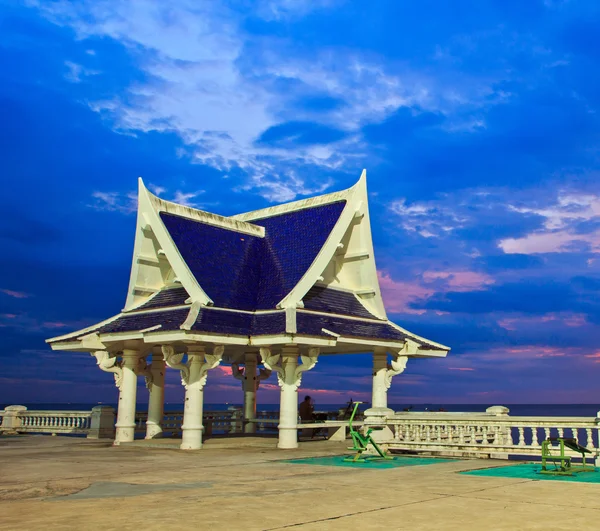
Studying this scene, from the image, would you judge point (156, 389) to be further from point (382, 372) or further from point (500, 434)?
point (500, 434)

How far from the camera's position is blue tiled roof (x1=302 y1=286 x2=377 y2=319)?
2635 cm

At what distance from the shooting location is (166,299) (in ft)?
87.3

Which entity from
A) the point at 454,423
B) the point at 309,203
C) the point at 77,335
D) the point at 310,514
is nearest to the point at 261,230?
the point at 309,203

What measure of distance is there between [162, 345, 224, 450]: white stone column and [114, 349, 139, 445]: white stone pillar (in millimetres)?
3762

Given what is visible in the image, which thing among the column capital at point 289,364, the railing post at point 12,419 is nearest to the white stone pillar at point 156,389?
the column capital at point 289,364

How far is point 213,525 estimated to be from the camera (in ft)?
29.7

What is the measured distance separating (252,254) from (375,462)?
39.2 feet

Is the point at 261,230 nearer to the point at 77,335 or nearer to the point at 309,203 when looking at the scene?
the point at 309,203

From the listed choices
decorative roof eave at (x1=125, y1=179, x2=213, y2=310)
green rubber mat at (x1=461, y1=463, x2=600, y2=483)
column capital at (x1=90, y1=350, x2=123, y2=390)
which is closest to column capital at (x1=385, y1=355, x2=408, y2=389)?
decorative roof eave at (x1=125, y1=179, x2=213, y2=310)

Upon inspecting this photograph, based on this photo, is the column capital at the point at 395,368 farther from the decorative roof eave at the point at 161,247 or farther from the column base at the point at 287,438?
the decorative roof eave at the point at 161,247

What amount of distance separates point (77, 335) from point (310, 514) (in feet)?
61.9

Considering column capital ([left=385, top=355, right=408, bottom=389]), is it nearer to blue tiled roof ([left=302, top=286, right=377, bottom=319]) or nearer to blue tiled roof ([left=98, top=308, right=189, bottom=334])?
blue tiled roof ([left=302, top=286, right=377, bottom=319])

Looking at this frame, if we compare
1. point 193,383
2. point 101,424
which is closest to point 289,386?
point 193,383

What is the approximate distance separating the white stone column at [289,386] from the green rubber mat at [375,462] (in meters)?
3.13
